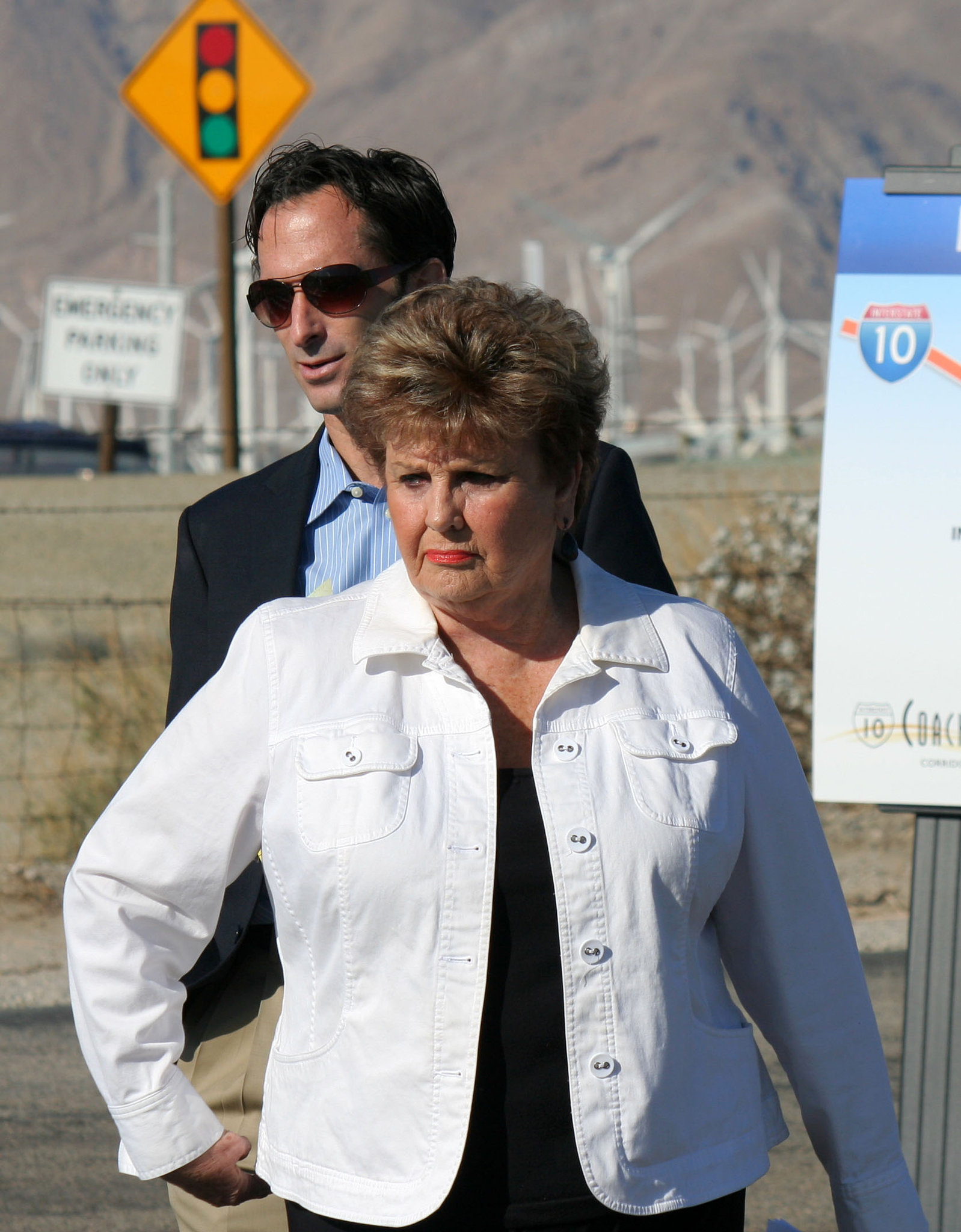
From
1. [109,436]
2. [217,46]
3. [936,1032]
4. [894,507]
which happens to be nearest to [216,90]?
[217,46]

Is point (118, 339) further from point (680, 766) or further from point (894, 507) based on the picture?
point (680, 766)

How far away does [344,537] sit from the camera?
2910 millimetres

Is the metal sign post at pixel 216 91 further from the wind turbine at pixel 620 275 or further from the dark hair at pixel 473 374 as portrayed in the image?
the wind turbine at pixel 620 275

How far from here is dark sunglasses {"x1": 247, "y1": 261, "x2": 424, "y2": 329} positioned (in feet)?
9.25

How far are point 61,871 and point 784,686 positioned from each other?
342 cm

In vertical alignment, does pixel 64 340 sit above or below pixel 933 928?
above

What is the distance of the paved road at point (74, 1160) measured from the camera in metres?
4.38

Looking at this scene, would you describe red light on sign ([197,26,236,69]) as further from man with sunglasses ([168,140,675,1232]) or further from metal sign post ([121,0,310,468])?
man with sunglasses ([168,140,675,1232])

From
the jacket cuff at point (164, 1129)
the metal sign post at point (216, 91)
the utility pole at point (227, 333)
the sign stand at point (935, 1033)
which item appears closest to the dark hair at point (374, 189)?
the jacket cuff at point (164, 1129)

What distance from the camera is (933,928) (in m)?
3.46

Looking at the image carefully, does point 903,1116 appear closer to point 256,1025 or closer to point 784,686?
point 256,1025

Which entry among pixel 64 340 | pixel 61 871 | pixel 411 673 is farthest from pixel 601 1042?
pixel 64 340

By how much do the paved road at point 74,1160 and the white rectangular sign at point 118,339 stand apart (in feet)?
27.0

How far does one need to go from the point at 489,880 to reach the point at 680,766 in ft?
0.98
